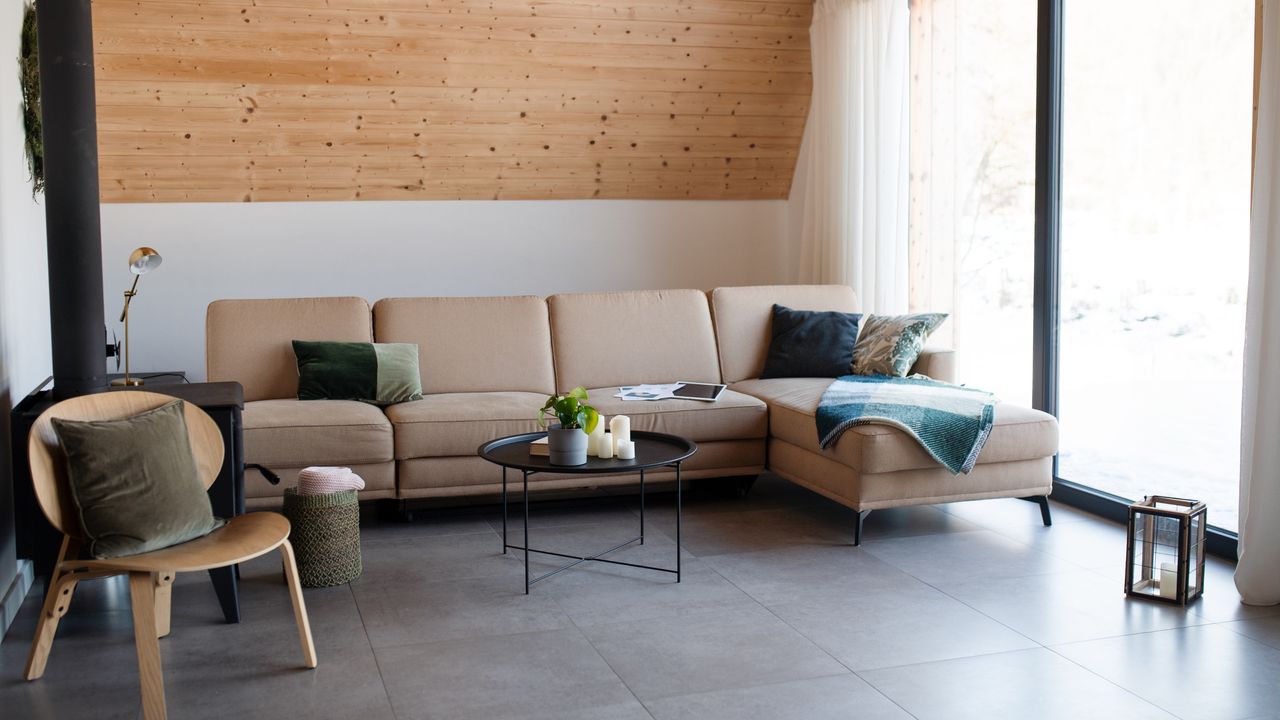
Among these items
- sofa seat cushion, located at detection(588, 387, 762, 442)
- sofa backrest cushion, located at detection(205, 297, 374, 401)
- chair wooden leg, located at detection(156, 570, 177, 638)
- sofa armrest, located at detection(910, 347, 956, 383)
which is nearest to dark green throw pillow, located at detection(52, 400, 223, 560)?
chair wooden leg, located at detection(156, 570, 177, 638)

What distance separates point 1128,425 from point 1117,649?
148cm

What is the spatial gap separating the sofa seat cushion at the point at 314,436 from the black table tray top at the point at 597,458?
0.58 meters

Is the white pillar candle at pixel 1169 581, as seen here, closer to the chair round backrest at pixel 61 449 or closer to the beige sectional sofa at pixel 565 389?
the beige sectional sofa at pixel 565 389

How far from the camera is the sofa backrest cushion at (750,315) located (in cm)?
504

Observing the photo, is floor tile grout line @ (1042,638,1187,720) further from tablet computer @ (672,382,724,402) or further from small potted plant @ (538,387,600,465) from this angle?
tablet computer @ (672,382,724,402)

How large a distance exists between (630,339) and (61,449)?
266cm

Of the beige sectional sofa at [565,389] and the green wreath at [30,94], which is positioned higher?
the green wreath at [30,94]

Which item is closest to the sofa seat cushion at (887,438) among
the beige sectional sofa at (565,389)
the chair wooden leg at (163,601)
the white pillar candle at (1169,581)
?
the beige sectional sofa at (565,389)

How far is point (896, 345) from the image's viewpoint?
4637mm

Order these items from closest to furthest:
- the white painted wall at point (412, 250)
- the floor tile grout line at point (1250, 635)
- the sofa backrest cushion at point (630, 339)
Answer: the floor tile grout line at point (1250, 635) → the sofa backrest cushion at point (630, 339) → the white painted wall at point (412, 250)

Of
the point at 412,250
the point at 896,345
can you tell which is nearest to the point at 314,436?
the point at 412,250

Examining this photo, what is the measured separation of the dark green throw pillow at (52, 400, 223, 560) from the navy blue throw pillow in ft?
9.15

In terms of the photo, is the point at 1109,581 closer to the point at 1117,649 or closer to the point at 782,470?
the point at 1117,649

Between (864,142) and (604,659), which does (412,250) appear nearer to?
(864,142)
